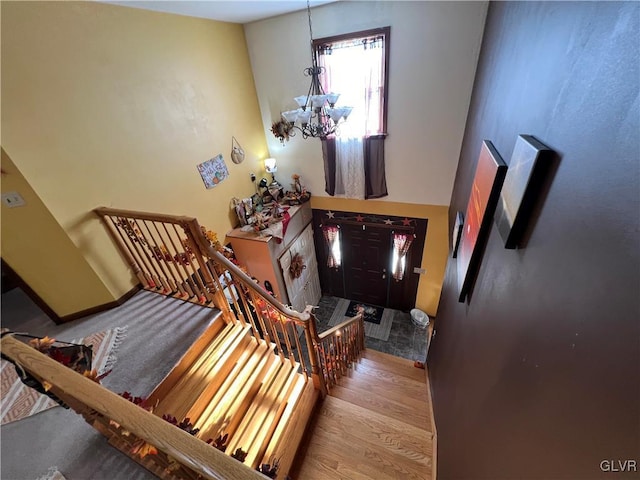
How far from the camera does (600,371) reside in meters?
0.54

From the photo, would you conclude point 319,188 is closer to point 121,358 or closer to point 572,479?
point 121,358

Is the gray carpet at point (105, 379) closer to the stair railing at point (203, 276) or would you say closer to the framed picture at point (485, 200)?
the stair railing at point (203, 276)

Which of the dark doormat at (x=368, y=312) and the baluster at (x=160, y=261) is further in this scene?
the dark doormat at (x=368, y=312)

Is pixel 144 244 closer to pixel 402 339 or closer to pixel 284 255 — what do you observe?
pixel 284 255

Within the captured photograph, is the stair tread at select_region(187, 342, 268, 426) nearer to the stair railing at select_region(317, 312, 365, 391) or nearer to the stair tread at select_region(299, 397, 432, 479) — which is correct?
the stair railing at select_region(317, 312, 365, 391)

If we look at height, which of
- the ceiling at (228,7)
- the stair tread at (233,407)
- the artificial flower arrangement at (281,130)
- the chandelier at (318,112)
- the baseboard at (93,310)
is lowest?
the stair tread at (233,407)

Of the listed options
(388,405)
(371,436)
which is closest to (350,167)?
(388,405)

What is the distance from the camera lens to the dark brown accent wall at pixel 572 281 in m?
0.51

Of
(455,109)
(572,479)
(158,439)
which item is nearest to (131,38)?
(158,439)

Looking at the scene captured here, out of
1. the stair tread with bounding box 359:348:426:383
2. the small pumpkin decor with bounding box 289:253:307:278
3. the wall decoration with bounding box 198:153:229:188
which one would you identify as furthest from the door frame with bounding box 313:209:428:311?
the wall decoration with bounding box 198:153:229:188

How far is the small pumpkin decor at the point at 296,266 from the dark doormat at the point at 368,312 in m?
1.62

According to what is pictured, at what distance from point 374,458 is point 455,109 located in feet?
13.1

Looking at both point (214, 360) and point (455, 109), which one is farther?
point (455, 109)

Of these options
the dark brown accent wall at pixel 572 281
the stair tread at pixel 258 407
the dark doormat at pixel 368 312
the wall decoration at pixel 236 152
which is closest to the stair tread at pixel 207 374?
the stair tread at pixel 258 407
